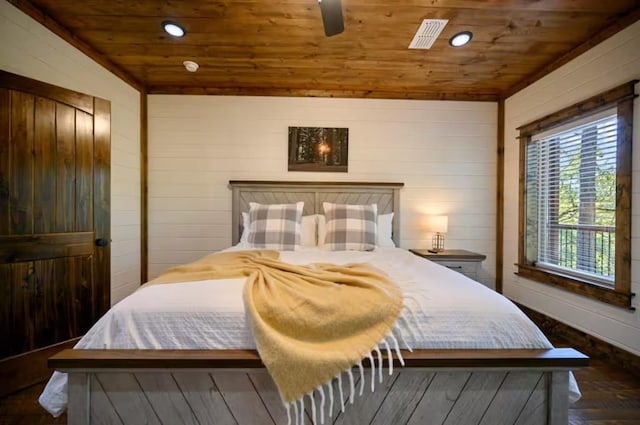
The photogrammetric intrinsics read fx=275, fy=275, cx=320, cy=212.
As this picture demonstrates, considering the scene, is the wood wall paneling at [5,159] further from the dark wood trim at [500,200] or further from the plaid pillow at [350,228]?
the dark wood trim at [500,200]

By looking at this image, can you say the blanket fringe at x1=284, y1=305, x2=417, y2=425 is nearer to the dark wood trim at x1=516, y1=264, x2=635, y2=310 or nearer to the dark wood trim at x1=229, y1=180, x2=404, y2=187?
the dark wood trim at x1=516, y1=264, x2=635, y2=310

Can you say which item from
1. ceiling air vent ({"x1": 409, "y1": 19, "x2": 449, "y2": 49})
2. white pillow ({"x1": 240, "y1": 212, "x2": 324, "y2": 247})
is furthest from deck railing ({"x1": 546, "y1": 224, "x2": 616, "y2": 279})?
white pillow ({"x1": 240, "y1": 212, "x2": 324, "y2": 247})

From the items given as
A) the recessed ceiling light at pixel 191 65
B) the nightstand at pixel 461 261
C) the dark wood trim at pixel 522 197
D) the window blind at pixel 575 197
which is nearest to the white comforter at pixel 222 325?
the nightstand at pixel 461 261

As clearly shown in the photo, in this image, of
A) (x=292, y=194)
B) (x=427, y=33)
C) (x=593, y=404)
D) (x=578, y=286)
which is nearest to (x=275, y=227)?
(x=292, y=194)

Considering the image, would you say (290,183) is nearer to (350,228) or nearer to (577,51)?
(350,228)

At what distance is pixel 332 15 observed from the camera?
59.8 inches

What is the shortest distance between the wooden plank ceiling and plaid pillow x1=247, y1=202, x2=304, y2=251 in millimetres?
1443

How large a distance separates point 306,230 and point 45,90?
2.23 meters

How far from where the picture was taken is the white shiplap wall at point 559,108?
1.94m

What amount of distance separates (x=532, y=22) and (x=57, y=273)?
393 cm

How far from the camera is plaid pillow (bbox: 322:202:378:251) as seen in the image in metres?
2.58

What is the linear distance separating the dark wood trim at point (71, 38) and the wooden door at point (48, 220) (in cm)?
58

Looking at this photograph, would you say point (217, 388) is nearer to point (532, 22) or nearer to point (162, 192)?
point (162, 192)

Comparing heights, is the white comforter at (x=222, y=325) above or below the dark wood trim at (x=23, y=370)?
above
